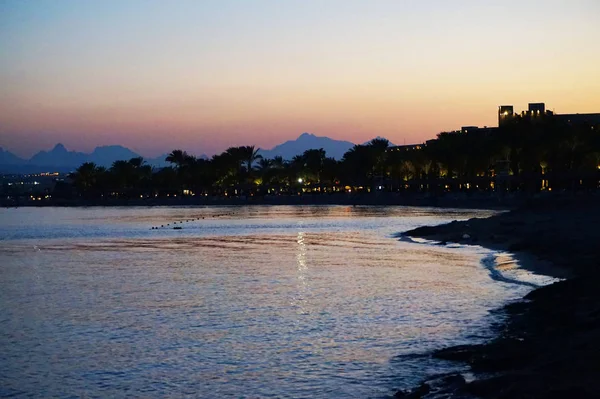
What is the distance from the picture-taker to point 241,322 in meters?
21.9

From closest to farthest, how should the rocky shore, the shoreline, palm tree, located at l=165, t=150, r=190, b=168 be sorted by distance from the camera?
the rocky shore
the shoreline
palm tree, located at l=165, t=150, r=190, b=168

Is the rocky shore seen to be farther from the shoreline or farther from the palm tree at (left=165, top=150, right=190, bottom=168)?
the palm tree at (left=165, top=150, right=190, bottom=168)

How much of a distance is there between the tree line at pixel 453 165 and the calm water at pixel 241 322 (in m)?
75.0

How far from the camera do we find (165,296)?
91.7 feet

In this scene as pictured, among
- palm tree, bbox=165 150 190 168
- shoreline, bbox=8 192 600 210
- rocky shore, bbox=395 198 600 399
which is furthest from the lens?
palm tree, bbox=165 150 190 168

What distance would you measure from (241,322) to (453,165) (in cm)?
12148

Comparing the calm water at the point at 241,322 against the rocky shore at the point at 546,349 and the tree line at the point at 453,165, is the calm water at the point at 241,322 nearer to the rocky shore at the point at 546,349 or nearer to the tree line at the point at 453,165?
the rocky shore at the point at 546,349

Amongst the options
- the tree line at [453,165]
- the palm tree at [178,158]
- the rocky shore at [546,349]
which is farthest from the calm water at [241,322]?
the palm tree at [178,158]

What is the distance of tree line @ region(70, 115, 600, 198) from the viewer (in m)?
112

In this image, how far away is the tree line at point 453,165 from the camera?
11244cm

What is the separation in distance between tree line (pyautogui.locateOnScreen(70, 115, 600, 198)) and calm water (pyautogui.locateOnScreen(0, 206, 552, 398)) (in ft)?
246

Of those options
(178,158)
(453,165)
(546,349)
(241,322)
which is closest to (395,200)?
(453,165)

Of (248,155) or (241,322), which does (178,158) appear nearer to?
(248,155)

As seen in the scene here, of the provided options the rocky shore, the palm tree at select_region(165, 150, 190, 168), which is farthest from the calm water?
the palm tree at select_region(165, 150, 190, 168)
